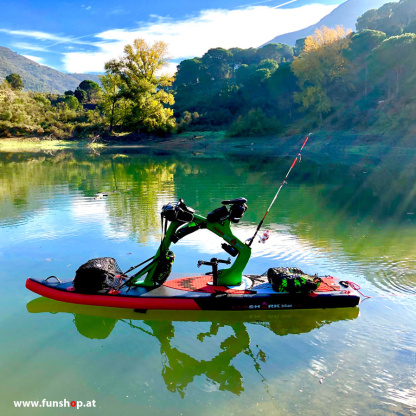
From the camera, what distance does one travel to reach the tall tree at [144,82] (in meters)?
55.6

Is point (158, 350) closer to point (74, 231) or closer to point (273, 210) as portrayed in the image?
point (74, 231)

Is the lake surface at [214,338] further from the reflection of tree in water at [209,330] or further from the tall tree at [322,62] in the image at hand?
the tall tree at [322,62]

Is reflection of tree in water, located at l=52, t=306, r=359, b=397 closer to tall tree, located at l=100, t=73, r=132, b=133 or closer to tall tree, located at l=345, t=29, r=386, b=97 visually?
tall tree, located at l=345, t=29, r=386, b=97

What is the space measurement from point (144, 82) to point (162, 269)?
53.7 meters

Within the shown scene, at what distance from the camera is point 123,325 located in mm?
6332

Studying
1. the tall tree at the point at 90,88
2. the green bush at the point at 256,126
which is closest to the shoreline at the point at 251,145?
the green bush at the point at 256,126

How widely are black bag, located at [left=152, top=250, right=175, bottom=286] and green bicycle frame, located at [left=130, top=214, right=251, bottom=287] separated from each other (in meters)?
0.05

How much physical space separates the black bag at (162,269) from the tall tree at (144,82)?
174 ft

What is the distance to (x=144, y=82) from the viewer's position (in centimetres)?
5597

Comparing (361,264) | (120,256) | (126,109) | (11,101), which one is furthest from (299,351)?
(11,101)

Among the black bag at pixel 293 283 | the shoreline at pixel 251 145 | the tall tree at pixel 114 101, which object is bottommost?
the shoreline at pixel 251 145

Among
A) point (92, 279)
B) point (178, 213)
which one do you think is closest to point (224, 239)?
point (178, 213)

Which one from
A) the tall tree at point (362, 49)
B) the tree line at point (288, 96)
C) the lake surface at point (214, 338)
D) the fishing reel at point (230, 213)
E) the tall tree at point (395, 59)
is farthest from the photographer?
the tall tree at point (362, 49)

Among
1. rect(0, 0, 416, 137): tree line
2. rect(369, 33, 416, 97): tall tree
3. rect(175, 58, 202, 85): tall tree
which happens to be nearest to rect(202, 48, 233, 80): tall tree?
rect(175, 58, 202, 85): tall tree
